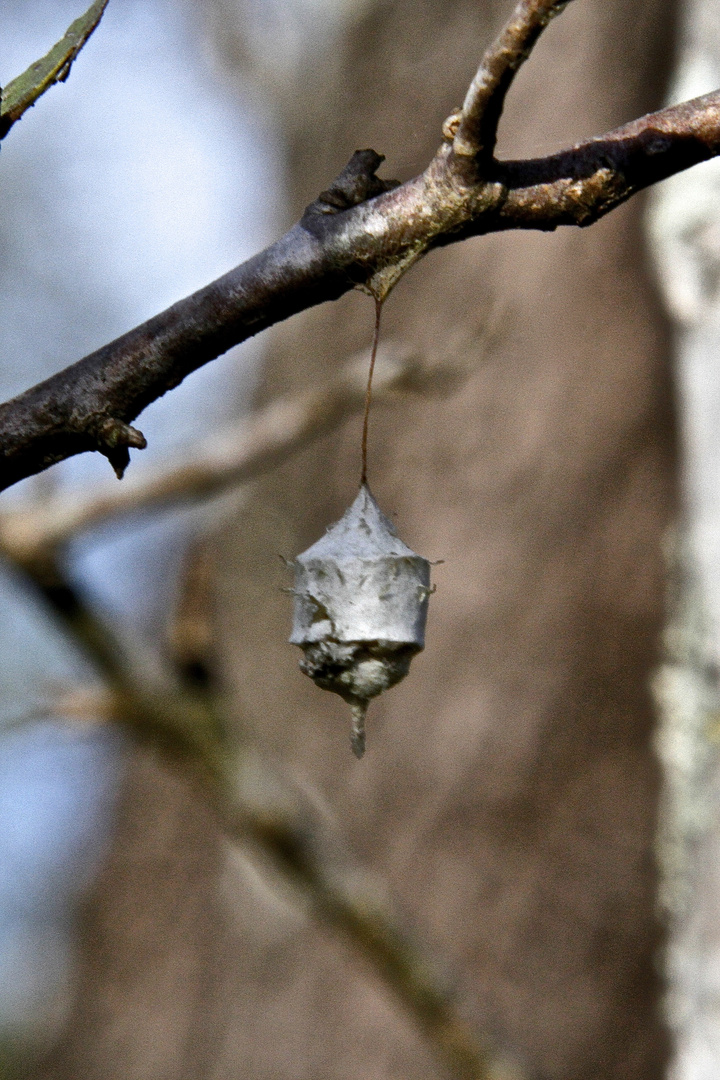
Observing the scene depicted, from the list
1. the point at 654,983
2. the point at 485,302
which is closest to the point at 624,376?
the point at 485,302

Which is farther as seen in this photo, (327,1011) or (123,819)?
(123,819)

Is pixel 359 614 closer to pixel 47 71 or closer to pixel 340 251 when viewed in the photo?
pixel 340 251

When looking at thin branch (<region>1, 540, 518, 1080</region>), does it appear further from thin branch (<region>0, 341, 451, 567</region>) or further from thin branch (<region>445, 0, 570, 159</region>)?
thin branch (<region>445, 0, 570, 159</region>)

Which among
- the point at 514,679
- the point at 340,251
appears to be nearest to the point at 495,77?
the point at 340,251

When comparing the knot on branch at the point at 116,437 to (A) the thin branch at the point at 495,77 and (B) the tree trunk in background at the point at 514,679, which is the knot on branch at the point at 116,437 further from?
(B) the tree trunk in background at the point at 514,679

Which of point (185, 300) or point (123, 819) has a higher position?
point (123, 819)

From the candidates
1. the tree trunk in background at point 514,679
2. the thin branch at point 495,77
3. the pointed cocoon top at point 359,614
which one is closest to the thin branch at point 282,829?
the tree trunk in background at point 514,679

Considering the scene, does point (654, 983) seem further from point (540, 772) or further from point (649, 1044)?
point (540, 772)
